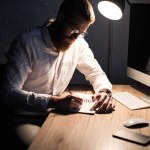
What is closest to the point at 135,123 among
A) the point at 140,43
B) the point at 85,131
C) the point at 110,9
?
the point at 85,131

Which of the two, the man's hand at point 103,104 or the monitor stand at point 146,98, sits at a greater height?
the man's hand at point 103,104

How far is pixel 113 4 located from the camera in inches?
75.4

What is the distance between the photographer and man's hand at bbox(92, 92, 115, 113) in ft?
5.63

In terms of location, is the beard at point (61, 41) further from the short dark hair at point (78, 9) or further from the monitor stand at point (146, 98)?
the monitor stand at point (146, 98)

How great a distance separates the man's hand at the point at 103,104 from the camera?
5.63 ft

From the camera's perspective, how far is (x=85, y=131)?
1469 millimetres

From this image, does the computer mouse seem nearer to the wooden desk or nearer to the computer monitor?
the wooden desk

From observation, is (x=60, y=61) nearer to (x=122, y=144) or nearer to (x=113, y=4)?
(x=113, y=4)

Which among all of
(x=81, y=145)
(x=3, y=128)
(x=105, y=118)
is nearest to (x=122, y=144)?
(x=81, y=145)

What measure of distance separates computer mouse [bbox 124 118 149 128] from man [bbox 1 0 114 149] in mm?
203

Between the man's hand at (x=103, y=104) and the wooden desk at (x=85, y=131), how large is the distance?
0.04 m

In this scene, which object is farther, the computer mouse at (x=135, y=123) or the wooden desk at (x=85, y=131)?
the computer mouse at (x=135, y=123)

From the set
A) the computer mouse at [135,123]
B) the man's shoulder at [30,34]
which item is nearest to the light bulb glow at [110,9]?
the man's shoulder at [30,34]

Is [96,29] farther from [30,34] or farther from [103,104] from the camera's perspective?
[103,104]
